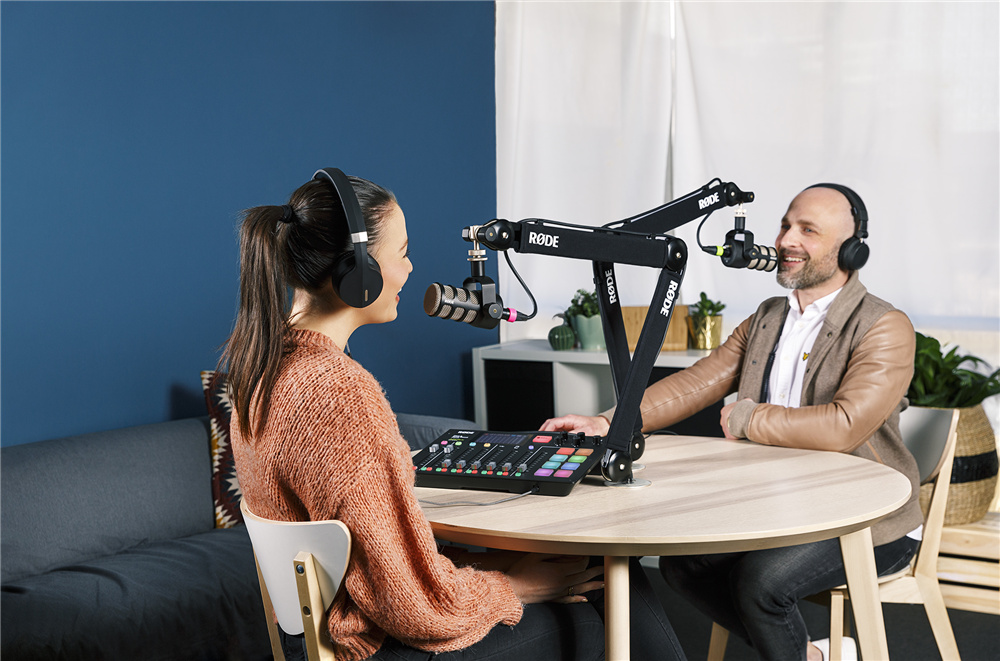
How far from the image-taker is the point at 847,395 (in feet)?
6.46

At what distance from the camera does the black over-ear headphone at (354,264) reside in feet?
4.00

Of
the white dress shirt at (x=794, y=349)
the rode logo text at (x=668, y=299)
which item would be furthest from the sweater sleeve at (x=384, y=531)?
the white dress shirt at (x=794, y=349)

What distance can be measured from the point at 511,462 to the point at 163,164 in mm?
1750

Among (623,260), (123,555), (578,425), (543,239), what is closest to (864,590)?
(578,425)

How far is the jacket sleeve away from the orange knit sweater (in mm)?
1004

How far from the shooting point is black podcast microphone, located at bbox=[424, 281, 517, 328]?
50.4 inches

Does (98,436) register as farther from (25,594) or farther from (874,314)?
(874,314)

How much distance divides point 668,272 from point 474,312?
0.41 m

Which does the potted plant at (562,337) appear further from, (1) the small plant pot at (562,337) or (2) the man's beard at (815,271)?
(2) the man's beard at (815,271)

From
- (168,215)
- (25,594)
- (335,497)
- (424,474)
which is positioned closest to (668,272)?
(424,474)

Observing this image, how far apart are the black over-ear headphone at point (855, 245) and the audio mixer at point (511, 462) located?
0.93m

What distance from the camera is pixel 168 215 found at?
276 centimetres

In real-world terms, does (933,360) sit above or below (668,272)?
below

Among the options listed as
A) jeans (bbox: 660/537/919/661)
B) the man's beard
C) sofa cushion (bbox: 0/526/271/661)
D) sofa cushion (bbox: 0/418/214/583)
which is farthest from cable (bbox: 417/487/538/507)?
sofa cushion (bbox: 0/418/214/583)
